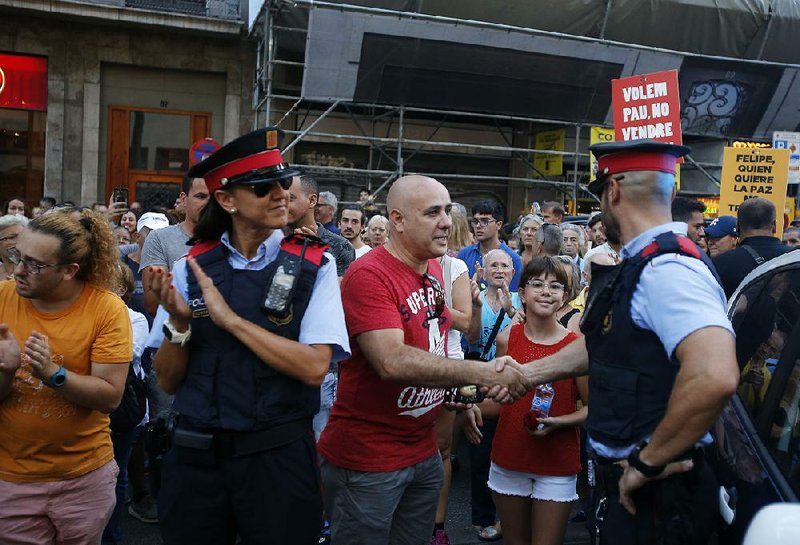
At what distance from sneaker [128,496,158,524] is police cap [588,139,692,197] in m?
4.17

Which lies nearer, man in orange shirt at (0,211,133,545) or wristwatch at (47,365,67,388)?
wristwatch at (47,365,67,388)

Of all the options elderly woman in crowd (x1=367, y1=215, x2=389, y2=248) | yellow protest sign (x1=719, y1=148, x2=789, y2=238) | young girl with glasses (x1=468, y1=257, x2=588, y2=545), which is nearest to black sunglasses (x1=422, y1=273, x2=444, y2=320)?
young girl with glasses (x1=468, y1=257, x2=588, y2=545)

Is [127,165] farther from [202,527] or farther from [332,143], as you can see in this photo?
[202,527]

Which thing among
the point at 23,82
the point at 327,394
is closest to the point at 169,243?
the point at 327,394

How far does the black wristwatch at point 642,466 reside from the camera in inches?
90.3

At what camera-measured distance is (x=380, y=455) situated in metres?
3.10

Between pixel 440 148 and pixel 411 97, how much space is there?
2380 mm

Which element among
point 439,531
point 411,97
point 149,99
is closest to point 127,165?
point 149,99

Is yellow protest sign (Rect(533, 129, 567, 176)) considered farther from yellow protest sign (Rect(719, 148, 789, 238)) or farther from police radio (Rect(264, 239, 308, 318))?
police radio (Rect(264, 239, 308, 318))

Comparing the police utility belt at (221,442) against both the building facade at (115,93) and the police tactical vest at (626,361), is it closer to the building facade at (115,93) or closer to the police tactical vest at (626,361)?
the police tactical vest at (626,361)

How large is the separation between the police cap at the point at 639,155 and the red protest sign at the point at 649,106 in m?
A: 6.02

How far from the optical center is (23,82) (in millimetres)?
14852

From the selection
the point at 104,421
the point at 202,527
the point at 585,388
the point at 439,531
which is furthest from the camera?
the point at 439,531

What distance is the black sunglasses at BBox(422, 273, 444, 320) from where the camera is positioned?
10.9 ft
